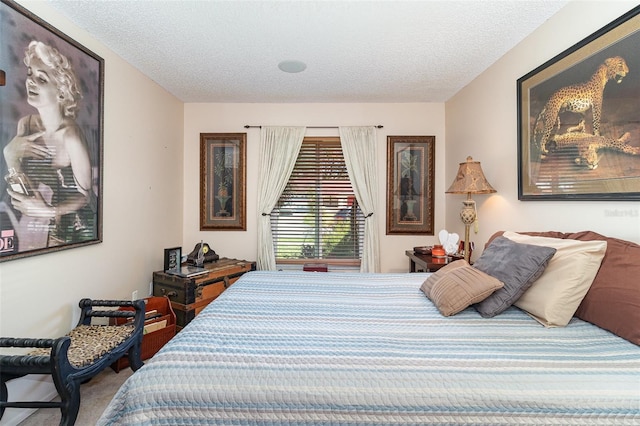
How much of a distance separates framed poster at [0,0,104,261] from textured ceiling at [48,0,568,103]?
356mm

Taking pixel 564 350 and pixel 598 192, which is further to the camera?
pixel 598 192

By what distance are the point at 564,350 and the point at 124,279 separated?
3.15 meters

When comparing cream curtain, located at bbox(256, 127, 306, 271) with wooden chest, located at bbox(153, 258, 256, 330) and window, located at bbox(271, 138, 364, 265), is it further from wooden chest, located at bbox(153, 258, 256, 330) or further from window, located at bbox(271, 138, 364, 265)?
wooden chest, located at bbox(153, 258, 256, 330)

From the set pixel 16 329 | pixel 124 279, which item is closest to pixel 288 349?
pixel 16 329

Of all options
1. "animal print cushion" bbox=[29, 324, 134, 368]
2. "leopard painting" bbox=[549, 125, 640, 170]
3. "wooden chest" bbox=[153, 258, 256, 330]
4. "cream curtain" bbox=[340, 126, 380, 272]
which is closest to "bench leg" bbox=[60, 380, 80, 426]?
"animal print cushion" bbox=[29, 324, 134, 368]

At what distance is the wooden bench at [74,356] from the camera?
150 cm

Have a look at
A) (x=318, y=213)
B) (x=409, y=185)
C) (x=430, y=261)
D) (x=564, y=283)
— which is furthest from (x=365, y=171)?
(x=564, y=283)

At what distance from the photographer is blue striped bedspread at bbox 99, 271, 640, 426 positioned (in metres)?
0.94

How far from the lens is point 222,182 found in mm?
3785

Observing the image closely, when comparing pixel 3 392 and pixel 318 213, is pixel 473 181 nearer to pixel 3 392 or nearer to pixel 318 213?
pixel 318 213

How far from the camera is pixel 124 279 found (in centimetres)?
274

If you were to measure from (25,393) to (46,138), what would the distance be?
63.0 inches

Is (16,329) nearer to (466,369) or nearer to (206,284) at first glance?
(206,284)

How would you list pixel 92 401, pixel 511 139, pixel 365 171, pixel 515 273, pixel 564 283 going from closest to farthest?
pixel 564 283, pixel 515 273, pixel 92 401, pixel 511 139, pixel 365 171
